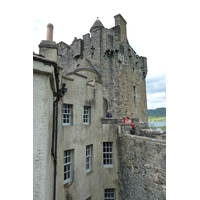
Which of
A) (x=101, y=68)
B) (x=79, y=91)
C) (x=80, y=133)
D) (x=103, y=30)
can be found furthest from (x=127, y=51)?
(x=80, y=133)

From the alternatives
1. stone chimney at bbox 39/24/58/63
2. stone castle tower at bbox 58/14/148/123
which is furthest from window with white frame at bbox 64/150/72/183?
stone castle tower at bbox 58/14/148/123

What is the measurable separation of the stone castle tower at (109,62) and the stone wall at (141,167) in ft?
20.0

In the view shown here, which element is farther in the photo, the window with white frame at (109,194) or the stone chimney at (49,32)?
the window with white frame at (109,194)

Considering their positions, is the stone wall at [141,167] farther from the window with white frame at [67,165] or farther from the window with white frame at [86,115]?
the window with white frame at [67,165]

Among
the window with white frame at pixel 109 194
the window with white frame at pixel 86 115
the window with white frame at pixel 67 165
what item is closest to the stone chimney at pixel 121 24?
the window with white frame at pixel 86 115

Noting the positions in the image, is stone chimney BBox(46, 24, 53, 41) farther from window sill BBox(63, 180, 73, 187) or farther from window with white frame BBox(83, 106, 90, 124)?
window sill BBox(63, 180, 73, 187)

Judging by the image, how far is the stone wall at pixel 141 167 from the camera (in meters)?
6.09

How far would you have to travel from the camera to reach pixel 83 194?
7973 millimetres

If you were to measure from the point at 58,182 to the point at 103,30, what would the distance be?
52.0ft

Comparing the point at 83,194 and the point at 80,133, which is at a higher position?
the point at 80,133

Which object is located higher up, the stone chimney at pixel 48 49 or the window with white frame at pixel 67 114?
the stone chimney at pixel 48 49

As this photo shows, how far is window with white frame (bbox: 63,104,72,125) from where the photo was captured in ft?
24.2

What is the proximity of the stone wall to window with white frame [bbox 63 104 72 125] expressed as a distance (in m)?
3.81

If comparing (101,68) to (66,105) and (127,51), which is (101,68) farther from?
(66,105)
